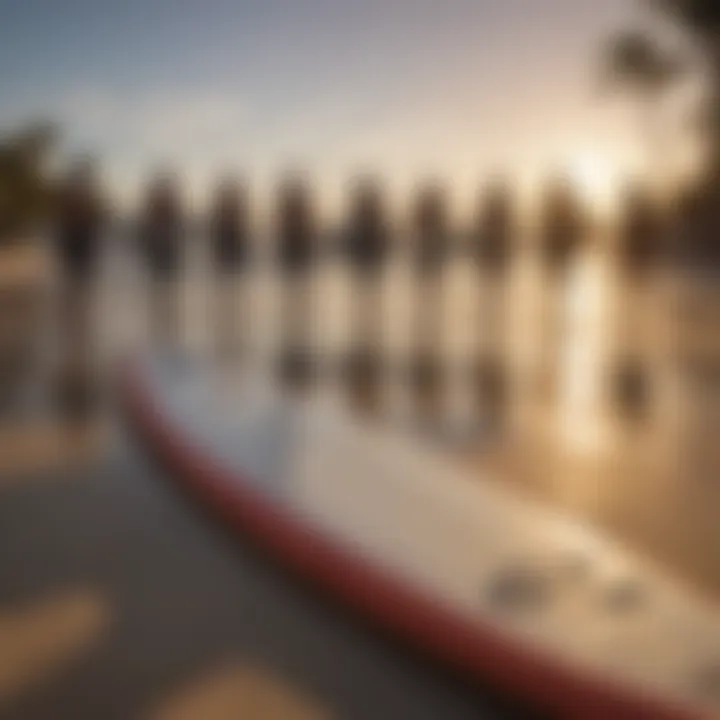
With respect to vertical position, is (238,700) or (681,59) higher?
(681,59)

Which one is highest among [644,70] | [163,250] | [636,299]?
[644,70]

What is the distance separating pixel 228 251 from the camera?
835 millimetres

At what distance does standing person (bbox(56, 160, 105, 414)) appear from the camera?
642 millimetres

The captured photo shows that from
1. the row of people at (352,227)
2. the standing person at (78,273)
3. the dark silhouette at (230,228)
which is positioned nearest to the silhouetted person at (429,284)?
the row of people at (352,227)

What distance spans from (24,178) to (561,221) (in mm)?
391

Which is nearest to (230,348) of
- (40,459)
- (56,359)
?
(56,359)

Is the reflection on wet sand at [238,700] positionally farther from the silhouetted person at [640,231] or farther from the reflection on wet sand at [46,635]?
the silhouetted person at [640,231]

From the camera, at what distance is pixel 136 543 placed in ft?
1.40

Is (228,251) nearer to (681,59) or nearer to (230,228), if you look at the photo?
(230,228)

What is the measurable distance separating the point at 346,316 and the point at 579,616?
0.72 m

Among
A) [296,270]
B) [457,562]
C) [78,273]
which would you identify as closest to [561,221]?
[296,270]

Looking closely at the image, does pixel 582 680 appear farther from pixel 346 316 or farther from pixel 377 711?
pixel 346 316

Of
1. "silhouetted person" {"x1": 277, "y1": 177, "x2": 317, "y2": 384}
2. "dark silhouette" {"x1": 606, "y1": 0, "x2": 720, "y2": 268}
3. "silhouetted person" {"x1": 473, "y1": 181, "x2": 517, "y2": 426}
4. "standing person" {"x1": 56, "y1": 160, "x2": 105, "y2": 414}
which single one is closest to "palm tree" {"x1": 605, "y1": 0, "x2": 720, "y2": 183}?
"dark silhouette" {"x1": 606, "y1": 0, "x2": 720, "y2": 268}

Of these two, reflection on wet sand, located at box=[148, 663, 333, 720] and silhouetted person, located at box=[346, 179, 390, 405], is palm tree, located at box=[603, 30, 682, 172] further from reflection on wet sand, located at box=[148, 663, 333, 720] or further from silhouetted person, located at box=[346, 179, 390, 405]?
reflection on wet sand, located at box=[148, 663, 333, 720]
